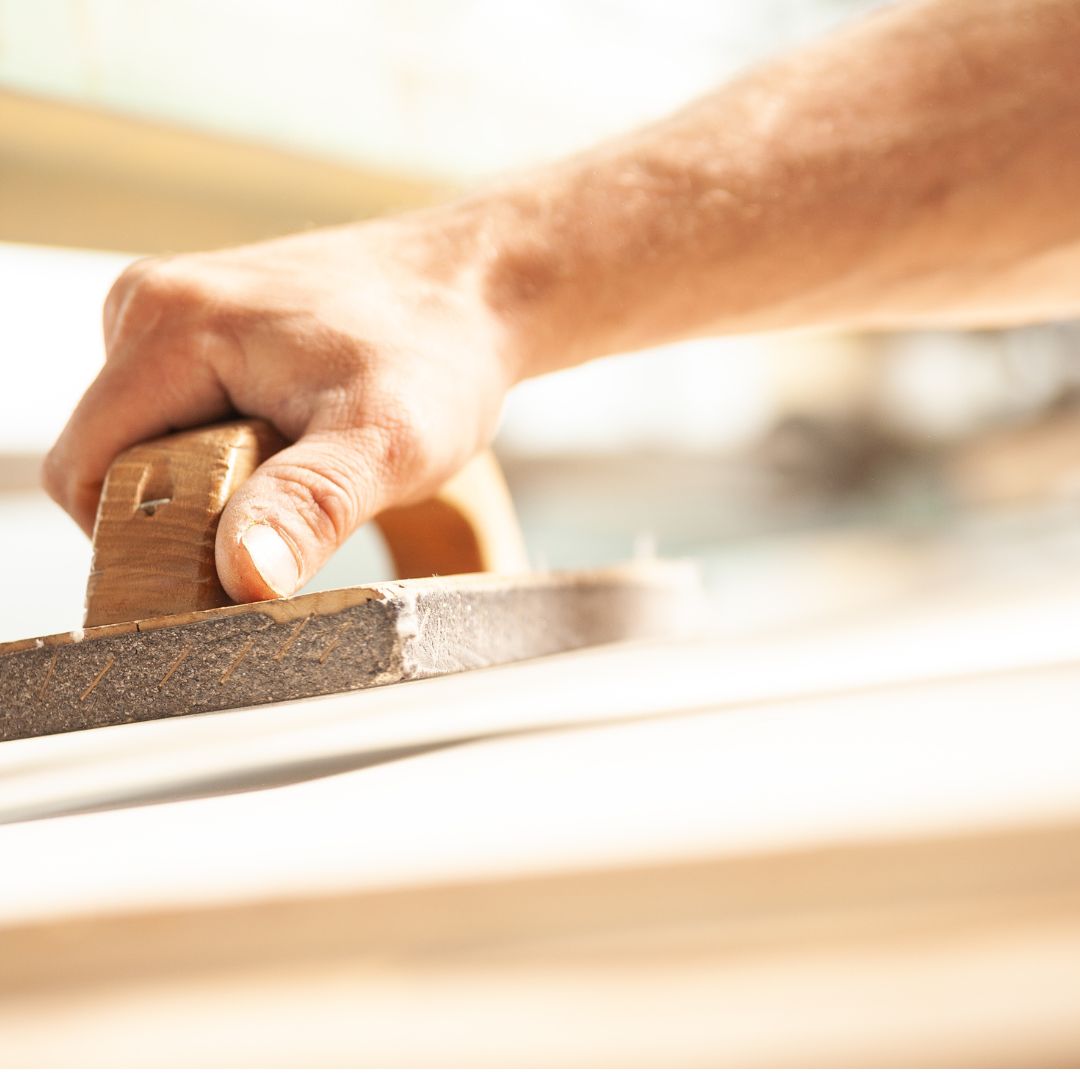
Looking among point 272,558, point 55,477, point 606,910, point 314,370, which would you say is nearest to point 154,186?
point 55,477

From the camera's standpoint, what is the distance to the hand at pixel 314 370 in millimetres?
512

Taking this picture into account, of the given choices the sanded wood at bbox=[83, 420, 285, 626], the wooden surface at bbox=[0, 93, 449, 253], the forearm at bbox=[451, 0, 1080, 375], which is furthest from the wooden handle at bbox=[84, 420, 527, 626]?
the wooden surface at bbox=[0, 93, 449, 253]

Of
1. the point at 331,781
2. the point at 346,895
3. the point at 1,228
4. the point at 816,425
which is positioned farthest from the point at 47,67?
the point at 816,425

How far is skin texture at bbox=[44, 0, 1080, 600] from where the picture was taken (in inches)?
22.1

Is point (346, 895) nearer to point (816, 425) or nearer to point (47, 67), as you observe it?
point (47, 67)

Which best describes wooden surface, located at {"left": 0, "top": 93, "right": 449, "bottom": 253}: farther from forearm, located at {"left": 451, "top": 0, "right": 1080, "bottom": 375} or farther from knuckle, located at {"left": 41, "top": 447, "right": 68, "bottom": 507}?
forearm, located at {"left": 451, "top": 0, "right": 1080, "bottom": 375}

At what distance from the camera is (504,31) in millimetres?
1710

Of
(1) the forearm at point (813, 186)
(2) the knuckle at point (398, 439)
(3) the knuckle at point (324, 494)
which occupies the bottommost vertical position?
(3) the knuckle at point (324, 494)

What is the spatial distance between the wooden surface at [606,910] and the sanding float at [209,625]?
100 millimetres

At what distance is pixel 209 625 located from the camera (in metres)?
0.45

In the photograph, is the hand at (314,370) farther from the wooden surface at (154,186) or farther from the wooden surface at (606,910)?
the wooden surface at (154,186)

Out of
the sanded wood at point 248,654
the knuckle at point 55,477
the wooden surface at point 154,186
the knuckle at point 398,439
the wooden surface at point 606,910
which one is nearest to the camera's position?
the wooden surface at point 606,910

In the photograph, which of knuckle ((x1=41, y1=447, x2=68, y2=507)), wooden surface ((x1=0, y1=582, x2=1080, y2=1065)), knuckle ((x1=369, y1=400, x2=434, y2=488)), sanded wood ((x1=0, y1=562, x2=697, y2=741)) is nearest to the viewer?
wooden surface ((x1=0, y1=582, x2=1080, y2=1065))

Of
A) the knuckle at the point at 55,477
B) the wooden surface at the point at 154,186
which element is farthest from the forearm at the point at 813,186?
the wooden surface at the point at 154,186
